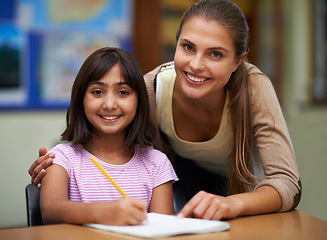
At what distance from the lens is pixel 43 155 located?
1341mm

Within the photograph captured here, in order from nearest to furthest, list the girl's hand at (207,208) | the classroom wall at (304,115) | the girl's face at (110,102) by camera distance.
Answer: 1. the girl's hand at (207,208)
2. the girl's face at (110,102)
3. the classroom wall at (304,115)

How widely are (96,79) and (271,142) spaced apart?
0.57m

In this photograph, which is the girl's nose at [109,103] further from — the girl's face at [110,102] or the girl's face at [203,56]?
the girl's face at [203,56]

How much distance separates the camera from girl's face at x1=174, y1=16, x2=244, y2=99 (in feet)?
4.67

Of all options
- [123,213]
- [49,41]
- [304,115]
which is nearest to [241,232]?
[123,213]

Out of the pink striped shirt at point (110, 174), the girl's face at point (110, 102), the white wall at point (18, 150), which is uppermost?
the girl's face at point (110, 102)

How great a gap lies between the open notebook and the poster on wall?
237 cm

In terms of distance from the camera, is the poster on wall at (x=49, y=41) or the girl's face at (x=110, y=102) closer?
the girl's face at (x=110, y=102)

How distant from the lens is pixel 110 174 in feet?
4.64

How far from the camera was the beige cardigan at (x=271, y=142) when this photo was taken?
51.0 inches

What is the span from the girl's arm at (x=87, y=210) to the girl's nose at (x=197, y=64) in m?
0.55

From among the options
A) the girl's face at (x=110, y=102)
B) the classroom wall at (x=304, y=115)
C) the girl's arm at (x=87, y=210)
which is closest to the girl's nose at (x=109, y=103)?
the girl's face at (x=110, y=102)

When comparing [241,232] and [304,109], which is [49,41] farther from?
[241,232]

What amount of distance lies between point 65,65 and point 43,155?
206 cm
